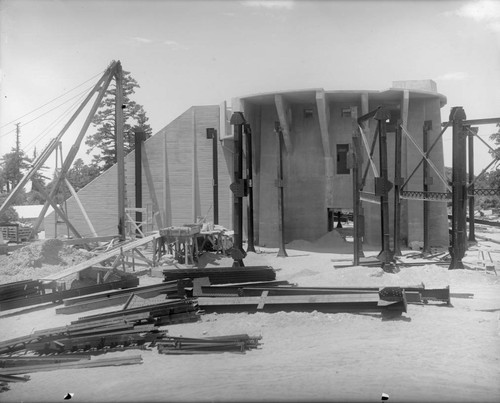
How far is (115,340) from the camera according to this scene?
8.45 metres

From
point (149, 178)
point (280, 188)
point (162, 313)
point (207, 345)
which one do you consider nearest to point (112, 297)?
point (162, 313)

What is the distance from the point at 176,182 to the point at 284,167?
5404 millimetres

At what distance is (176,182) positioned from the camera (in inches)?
→ 989

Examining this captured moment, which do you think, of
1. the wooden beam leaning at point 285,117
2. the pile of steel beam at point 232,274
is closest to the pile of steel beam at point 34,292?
the pile of steel beam at point 232,274

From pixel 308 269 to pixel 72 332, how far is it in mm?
8027

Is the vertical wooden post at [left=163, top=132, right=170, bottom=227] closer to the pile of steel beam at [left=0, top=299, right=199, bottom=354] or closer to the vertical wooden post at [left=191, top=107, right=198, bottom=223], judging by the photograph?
the vertical wooden post at [left=191, top=107, right=198, bottom=223]

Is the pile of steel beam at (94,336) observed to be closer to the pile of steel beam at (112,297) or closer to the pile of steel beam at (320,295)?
the pile of steel beam at (320,295)

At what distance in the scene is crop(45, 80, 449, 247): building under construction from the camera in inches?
859

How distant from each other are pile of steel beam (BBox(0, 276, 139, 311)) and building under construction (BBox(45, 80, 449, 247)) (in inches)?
340

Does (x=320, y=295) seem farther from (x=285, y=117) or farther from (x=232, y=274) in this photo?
(x=285, y=117)

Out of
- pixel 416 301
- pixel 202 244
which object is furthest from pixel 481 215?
pixel 416 301

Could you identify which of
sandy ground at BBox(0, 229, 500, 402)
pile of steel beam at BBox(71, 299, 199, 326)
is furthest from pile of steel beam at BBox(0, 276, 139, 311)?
pile of steel beam at BBox(71, 299, 199, 326)

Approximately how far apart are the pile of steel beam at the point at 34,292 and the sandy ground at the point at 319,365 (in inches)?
57.9

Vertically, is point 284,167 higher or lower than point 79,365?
higher
